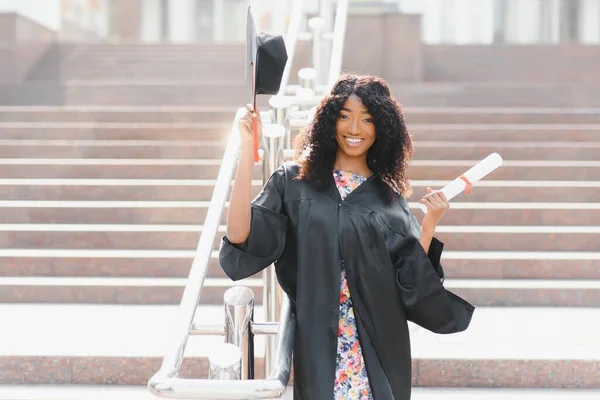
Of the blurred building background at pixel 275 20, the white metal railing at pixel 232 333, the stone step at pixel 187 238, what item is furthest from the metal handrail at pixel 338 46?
the blurred building background at pixel 275 20

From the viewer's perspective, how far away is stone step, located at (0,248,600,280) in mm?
4887

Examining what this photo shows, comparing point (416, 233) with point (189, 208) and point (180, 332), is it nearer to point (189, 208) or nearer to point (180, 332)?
point (180, 332)

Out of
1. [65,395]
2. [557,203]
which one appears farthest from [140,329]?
[557,203]

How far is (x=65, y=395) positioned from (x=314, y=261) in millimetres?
2051

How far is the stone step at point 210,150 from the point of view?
6410mm

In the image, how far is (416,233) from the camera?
202 centimetres

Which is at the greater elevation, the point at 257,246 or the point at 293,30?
the point at 293,30

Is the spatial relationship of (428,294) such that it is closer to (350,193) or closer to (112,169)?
(350,193)

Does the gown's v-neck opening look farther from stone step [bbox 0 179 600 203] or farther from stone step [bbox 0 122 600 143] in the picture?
stone step [bbox 0 122 600 143]

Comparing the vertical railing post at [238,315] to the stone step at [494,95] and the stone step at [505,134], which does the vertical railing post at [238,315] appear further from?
the stone step at [494,95]

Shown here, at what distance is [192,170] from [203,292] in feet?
5.36

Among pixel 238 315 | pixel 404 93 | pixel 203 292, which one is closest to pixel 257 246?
pixel 238 315

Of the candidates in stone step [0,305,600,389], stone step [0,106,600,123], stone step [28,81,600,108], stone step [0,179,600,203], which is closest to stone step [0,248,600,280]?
stone step [0,179,600,203]

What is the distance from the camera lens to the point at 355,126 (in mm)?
2006
